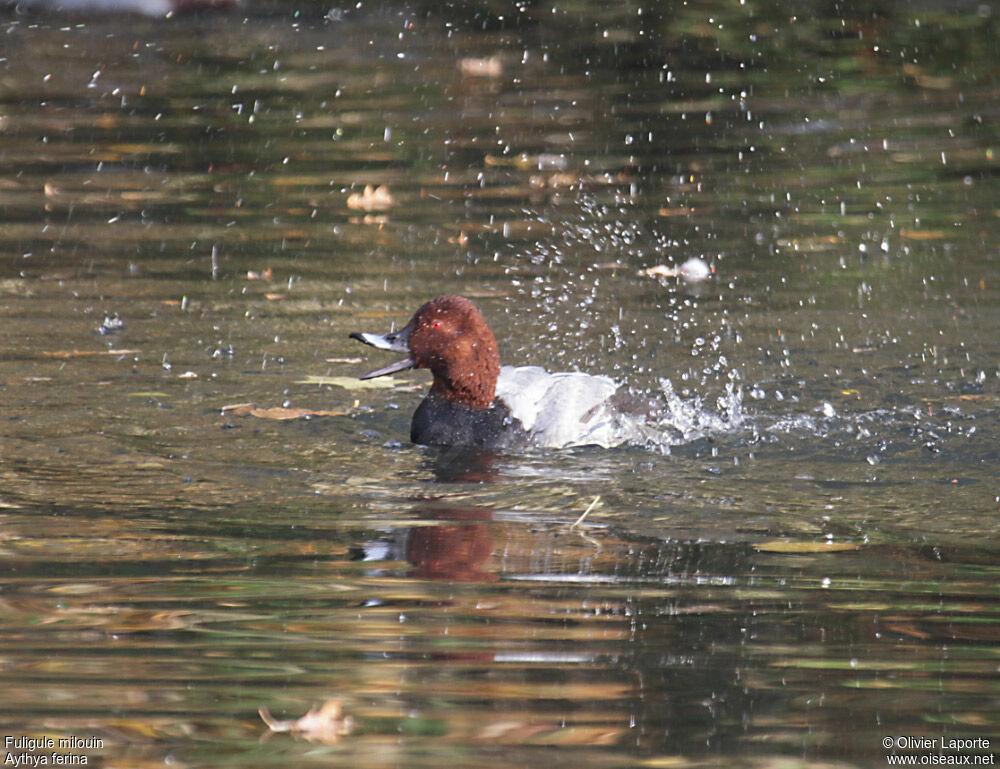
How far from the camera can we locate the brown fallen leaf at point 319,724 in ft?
10.4

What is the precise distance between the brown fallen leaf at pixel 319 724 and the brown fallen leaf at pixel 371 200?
7.21m

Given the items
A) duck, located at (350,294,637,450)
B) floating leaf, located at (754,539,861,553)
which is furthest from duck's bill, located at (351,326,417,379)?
floating leaf, located at (754,539,861,553)

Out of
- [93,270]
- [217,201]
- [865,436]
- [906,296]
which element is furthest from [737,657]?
[217,201]

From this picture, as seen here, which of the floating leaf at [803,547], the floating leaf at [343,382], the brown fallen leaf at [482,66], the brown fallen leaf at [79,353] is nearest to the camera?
the floating leaf at [803,547]

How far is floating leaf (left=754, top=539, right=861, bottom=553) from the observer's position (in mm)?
4539

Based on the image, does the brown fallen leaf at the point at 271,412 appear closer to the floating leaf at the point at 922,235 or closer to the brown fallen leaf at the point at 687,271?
the brown fallen leaf at the point at 687,271

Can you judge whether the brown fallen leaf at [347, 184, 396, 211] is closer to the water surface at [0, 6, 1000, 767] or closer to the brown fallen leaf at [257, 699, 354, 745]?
the water surface at [0, 6, 1000, 767]

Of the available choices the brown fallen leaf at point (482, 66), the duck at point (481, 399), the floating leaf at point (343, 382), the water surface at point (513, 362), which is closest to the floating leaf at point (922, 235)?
the water surface at point (513, 362)

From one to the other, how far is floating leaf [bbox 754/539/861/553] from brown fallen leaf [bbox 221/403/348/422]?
2571 millimetres

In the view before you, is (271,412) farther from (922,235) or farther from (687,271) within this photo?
(922,235)

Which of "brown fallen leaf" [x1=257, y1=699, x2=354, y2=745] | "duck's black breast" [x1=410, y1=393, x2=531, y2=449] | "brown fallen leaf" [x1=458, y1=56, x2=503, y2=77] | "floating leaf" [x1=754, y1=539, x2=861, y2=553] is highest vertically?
→ "brown fallen leaf" [x1=458, y1=56, x2=503, y2=77]

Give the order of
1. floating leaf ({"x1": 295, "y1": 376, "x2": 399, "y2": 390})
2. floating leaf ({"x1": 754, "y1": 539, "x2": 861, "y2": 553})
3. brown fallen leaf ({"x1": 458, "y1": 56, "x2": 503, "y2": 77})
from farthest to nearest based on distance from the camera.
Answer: brown fallen leaf ({"x1": 458, "y1": 56, "x2": 503, "y2": 77}) → floating leaf ({"x1": 295, "y1": 376, "x2": 399, "y2": 390}) → floating leaf ({"x1": 754, "y1": 539, "x2": 861, "y2": 553})

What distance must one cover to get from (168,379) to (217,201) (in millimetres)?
3859

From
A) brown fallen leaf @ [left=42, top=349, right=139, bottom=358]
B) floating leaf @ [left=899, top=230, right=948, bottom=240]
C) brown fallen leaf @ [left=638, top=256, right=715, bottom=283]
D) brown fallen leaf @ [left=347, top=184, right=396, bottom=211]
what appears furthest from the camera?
brown fallen leaf @ [left=347, top=184, right=396, bottom=211]
